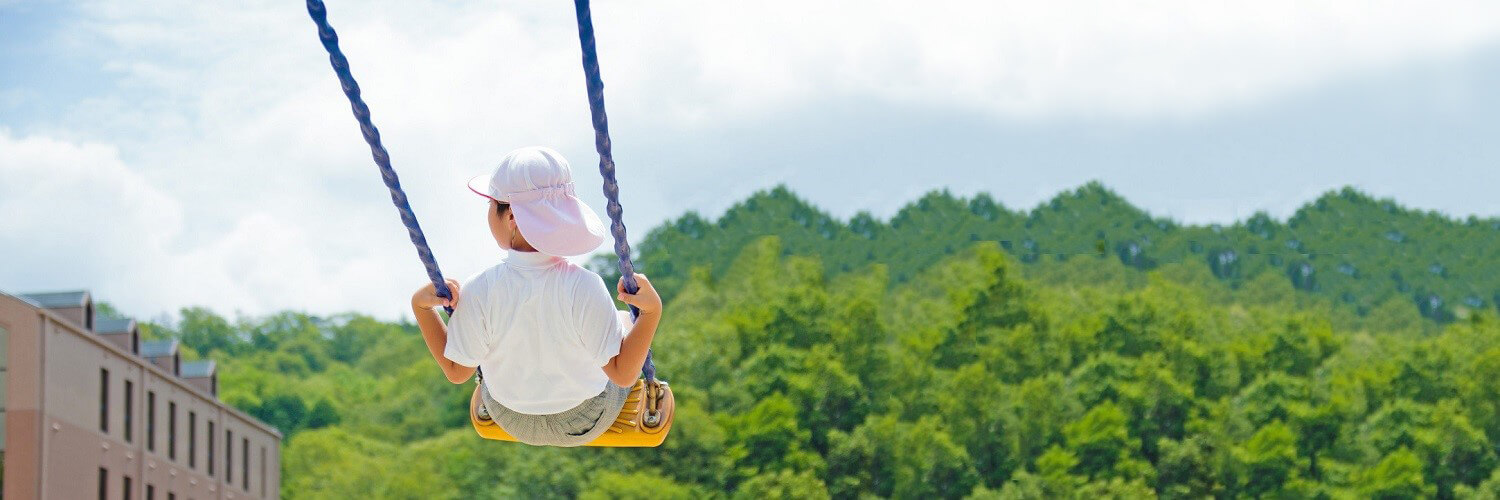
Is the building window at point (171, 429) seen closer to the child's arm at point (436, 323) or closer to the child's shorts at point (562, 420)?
the child's shorts at point (562, 420)

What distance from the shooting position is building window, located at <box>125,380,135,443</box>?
48344 millimetres

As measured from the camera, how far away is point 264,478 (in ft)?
212

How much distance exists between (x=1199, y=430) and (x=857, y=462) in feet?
50.9

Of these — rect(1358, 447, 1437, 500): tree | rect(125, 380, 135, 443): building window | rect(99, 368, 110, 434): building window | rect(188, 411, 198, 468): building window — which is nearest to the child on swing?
rect(99, 368, 110, 434): building window

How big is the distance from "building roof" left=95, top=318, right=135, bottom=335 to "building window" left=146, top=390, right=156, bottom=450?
1.80 m

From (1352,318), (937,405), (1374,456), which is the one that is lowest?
(1374,456)

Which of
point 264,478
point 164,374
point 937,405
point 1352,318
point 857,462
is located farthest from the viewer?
point 1352,318

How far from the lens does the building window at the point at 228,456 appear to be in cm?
5912

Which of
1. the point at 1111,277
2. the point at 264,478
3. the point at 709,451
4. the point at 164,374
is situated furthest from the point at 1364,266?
the point at 164,374

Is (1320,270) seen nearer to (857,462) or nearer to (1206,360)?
(1206,360)

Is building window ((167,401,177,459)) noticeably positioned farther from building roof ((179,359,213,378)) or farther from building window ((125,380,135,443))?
building roof ((179,359,213,378))

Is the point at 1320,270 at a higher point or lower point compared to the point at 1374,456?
higher

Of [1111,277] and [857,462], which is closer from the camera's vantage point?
[857,462]

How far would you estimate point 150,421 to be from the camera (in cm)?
5053
